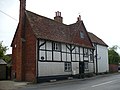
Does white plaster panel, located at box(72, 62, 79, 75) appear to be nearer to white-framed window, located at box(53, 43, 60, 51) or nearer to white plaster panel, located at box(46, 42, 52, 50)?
white-framed window, located at box(53, 43, 60, 51)

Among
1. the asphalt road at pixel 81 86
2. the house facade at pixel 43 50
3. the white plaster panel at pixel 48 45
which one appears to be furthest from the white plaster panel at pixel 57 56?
the asphalt road at pixel 81 86

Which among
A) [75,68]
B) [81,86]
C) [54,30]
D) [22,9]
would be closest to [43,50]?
[54,30]

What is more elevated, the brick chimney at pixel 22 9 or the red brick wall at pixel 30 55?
the brick chimney at pixel 22 9

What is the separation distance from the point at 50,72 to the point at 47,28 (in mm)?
6879

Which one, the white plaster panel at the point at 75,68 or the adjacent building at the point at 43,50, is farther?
the white plaster panel at the point at 75,68

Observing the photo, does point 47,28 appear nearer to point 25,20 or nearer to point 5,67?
point 25,20

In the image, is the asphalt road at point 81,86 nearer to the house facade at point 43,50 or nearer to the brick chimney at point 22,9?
the house facade at point 43,50

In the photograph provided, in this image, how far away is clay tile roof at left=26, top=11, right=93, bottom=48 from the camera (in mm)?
27484

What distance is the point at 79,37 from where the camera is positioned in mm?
34906

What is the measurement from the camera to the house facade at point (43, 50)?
2581 centimetres

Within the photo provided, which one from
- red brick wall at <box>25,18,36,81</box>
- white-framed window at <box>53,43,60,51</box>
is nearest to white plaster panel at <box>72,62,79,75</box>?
white-framed window at <box>53,43,60,51</box>

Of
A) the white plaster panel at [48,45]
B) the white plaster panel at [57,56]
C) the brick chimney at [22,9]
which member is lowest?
the white plaster panel at [57,56]

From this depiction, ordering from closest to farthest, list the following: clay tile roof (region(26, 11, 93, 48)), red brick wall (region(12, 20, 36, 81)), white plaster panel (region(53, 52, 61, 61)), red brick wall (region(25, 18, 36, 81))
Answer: red brick wall (region(25, 18, 36, 81)) < red brick wall (region(12, 20, 36, 81)) < clay tile roof (region(26, 11, 93, 48)) < white plaster panel (region(53, 52, 61, 61))

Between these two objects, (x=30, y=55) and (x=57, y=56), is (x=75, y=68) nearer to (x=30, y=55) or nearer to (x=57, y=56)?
(x=57, y=56)
